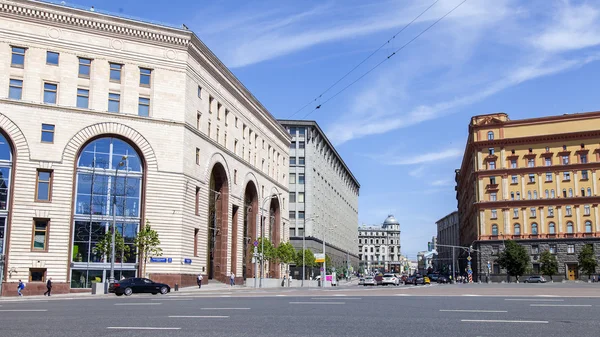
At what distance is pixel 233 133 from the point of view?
70625 mm

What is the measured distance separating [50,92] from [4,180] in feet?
26.2

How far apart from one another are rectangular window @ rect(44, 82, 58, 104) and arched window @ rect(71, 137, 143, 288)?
182 inches

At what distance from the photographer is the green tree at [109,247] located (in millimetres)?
49594

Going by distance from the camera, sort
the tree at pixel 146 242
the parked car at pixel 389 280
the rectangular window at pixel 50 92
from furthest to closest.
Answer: the parked car at pixel 389 280
the tree at pixel 146 242
the rectangular window at pixel 50 92

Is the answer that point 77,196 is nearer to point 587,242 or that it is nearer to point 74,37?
point 74,37

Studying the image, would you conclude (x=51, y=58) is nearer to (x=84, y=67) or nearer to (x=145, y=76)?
(x=84, y=67)

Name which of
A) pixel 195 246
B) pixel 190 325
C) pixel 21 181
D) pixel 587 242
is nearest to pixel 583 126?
pixel 587 242

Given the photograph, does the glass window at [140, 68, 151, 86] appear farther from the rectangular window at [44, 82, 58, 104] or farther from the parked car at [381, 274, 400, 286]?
the parked car at [381, 274, 400, 286]

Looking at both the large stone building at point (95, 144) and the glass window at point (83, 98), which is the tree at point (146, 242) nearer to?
the large stone building at point (95, 144)

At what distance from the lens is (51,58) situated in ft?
165

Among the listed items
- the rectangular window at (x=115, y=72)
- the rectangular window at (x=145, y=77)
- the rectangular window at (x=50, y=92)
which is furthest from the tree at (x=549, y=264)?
the rectangular window at (x=50, y=92)

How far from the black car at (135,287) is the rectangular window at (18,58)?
65.0 feet

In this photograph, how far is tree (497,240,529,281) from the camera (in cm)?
9681

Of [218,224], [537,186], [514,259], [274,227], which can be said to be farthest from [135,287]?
[537,186]
